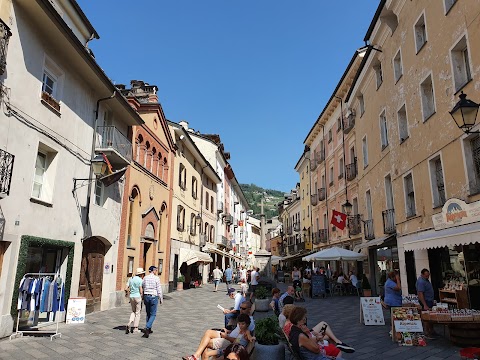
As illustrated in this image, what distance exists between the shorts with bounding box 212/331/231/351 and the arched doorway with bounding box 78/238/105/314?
→ 8.02 metres

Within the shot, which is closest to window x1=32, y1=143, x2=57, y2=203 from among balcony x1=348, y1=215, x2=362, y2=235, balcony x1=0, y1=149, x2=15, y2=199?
balcony x1=0, y1=149, x2=15, y2=199

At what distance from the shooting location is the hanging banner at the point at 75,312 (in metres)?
10.8

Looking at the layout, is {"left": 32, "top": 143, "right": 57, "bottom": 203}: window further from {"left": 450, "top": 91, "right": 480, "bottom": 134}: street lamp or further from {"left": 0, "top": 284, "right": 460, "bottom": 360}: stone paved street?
{"left": 450, "top": 91, "right": 480, "bottom": 134}: street lamp

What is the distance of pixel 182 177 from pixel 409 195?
15859 millimetres

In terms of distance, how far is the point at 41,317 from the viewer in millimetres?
11211

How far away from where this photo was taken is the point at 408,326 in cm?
832

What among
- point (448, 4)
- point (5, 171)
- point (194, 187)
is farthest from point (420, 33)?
point (194, 187)

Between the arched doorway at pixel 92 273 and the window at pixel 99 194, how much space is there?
4.70ft

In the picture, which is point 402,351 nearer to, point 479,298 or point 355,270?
point 479,298

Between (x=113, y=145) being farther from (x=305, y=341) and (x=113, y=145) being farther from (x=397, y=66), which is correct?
(x=397, y=66)

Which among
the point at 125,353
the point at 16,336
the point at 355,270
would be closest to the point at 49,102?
the point at 16,336

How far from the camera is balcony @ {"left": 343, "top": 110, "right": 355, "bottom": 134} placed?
2280 centimetres

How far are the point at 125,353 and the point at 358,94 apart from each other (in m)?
18.9

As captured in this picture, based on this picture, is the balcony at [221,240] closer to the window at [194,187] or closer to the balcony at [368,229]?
the window at [194,187]
